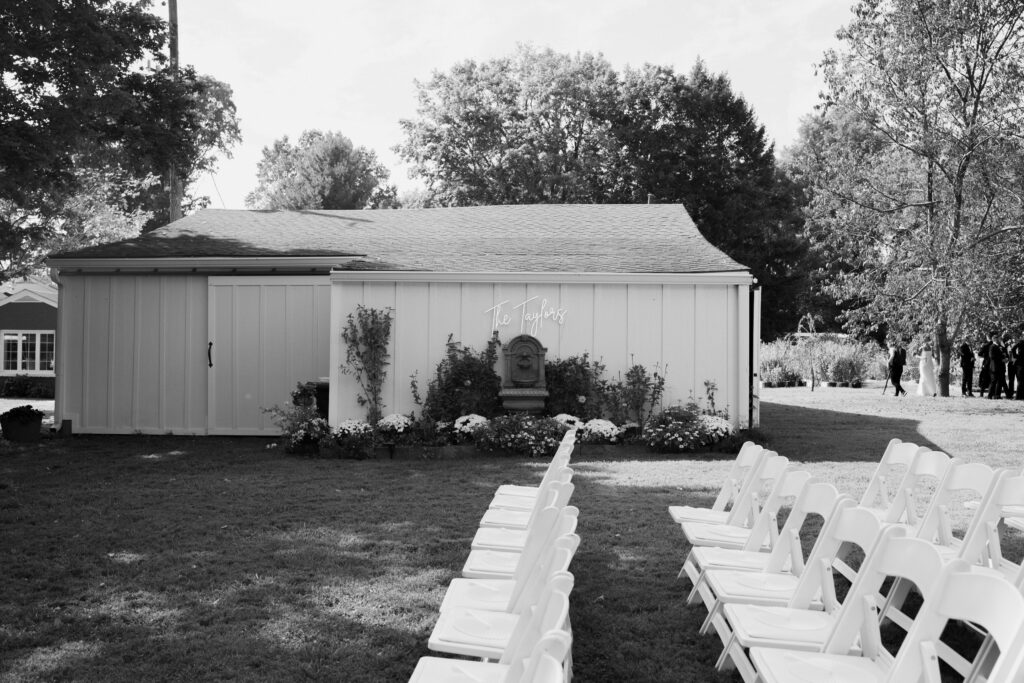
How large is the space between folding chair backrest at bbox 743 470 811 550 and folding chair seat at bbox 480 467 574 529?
3.57 feet

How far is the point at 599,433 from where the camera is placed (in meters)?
12.8

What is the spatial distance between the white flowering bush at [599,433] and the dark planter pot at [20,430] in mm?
8691

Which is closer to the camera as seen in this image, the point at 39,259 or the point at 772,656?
the point at 772,656

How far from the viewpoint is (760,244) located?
39.2 meters

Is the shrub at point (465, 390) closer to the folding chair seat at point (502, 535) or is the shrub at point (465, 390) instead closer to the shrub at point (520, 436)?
the shrub at point (520, 436)

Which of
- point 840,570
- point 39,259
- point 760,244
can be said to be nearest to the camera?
point 840,570

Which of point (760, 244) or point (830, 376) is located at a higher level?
point (760, 244)

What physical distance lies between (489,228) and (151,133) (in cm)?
633

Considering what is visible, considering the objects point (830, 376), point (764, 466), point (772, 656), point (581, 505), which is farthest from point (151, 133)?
point (830, 376)

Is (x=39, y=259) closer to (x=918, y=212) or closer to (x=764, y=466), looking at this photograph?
(x=918, y=212)

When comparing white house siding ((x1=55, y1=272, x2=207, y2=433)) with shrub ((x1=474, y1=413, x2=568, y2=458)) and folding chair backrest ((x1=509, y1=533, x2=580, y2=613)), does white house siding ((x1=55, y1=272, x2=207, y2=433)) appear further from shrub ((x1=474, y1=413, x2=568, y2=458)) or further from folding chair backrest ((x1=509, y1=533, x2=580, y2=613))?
folding chair backrest ((x1=509, y1=533, x2=580, y2=613))

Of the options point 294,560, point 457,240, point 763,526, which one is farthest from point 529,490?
point 457,240

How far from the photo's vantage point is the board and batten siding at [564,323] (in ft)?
44.2

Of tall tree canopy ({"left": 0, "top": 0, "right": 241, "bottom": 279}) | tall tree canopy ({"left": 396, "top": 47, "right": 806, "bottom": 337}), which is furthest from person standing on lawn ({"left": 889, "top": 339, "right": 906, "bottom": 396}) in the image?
tall tree canopy ({"left": 0, "top": 0, "right": 241, "bottom": 279})
